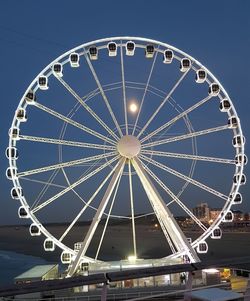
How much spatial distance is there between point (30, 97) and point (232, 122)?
10.5 metres

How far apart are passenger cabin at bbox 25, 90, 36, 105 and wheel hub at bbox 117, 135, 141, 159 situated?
4917mm

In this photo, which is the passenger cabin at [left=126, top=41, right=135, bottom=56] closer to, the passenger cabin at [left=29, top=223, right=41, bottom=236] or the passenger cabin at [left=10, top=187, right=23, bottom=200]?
the passenger cabin at [left=10, top=187, right=23, bottom=200]

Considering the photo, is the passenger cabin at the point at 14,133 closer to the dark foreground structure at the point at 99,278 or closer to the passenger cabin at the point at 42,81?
the passenger cabin at the point at 42,81

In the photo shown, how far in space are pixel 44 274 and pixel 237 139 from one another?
41.8 feet

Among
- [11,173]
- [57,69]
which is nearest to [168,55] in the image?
[57,69]

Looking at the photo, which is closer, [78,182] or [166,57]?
[78,182]

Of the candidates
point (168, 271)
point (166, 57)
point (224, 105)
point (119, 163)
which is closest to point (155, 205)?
point (119, 163)

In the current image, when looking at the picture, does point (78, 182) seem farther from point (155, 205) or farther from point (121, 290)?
point (121, 290)

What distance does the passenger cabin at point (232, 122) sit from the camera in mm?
22016

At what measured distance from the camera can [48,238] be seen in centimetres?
2033

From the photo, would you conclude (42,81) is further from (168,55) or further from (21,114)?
(168,55)

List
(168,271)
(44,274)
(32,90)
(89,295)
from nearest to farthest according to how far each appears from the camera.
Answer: (168,271), (89,295), (32,90), (44,274)

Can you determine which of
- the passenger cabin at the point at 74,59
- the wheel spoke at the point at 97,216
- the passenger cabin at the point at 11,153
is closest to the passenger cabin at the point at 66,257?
the wheel spoke at the point at 97,216

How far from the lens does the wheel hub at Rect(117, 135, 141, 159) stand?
66.8 ft
